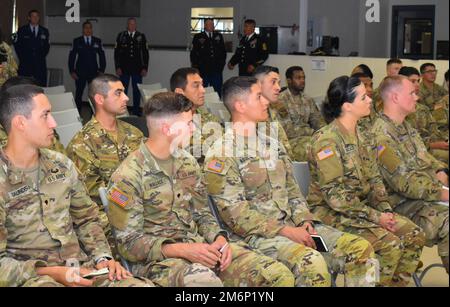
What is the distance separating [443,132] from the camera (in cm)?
603

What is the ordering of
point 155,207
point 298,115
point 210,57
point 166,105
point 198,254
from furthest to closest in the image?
point 210,57 < point 298,115 < point 166,105 < point 155,207 < point 198,254

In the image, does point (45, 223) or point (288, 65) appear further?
point (288, 65)

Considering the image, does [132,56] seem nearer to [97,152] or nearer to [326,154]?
[97,152]

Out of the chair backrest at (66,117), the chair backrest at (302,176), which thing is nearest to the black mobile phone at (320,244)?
the chair backrest at (302,176)

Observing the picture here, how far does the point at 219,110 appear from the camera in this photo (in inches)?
235

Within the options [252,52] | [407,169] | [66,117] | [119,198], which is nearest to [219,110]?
[66,117]

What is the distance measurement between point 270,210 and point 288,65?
655cm

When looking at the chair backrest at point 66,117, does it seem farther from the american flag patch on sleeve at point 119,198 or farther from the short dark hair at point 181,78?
the american flag patch on sleeve at point 119,198

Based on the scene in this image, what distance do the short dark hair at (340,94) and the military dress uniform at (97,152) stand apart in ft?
3.64

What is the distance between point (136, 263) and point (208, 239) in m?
0.32
